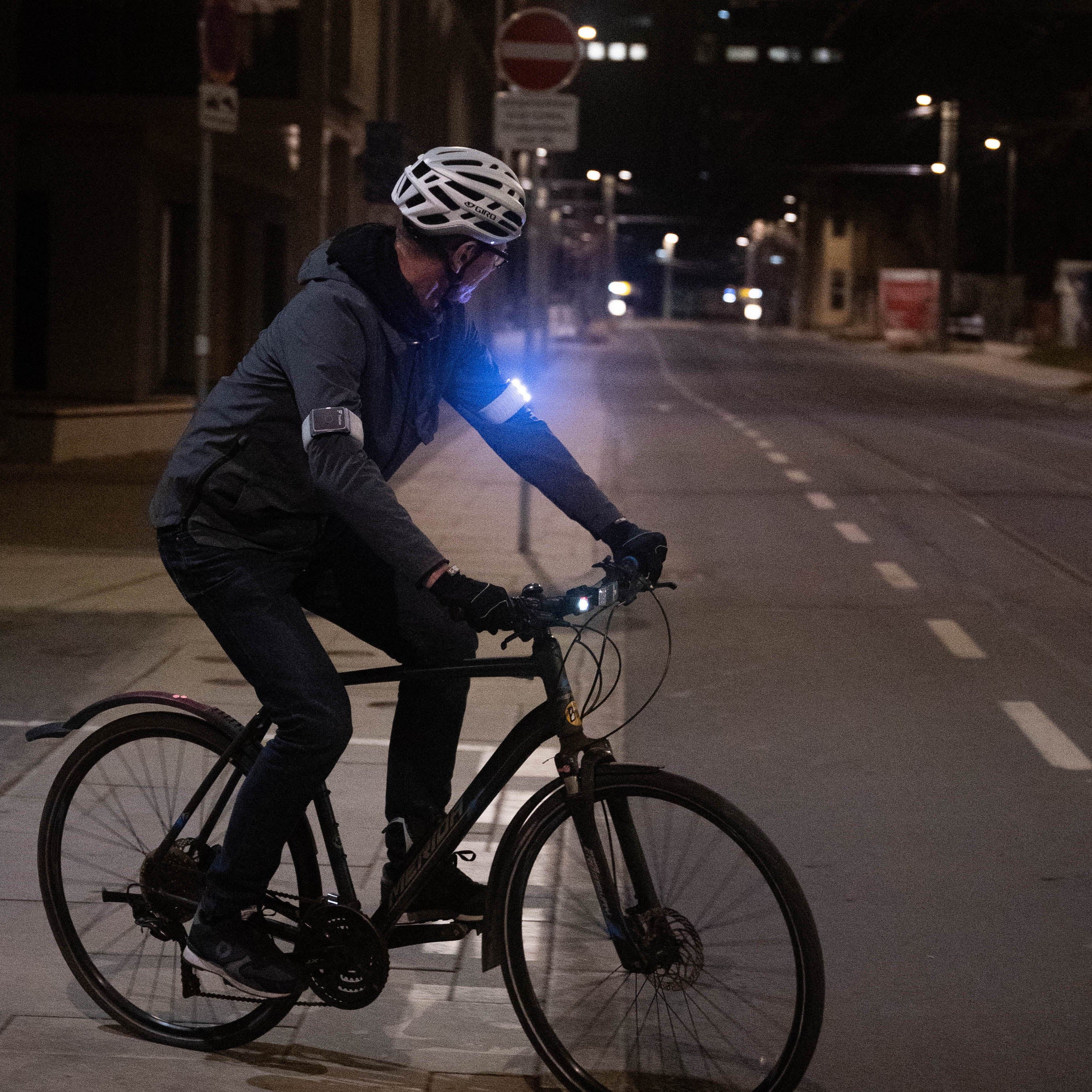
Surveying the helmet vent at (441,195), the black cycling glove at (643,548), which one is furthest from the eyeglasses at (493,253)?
the black cycling glove at (643,548)

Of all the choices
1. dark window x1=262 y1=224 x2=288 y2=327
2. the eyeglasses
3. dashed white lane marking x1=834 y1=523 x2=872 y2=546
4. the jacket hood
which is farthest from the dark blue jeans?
dark window x1=262 y1=224 x2=288 y2=327

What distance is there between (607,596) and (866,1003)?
4.12ft

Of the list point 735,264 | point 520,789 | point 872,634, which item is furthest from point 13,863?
point 735,264

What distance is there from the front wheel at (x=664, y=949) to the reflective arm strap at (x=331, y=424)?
0.74 metres

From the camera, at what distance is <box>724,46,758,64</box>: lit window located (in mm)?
173250

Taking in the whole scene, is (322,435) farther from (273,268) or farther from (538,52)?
(273,268)

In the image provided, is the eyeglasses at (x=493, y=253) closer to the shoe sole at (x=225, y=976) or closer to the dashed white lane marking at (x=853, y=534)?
the shoe sole at (x=225, y=976)

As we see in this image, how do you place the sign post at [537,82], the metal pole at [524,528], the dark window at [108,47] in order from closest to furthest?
the sign post at [537,82]
the metal pole at [524,528]
the dark window at [108,47]

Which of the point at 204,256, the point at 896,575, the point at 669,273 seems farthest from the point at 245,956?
the point at 669,273

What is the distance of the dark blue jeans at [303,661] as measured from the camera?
11.8 ft

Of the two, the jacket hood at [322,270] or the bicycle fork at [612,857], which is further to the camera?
the jacket hood at [322,270]

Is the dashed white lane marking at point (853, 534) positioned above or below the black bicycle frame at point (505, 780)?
below

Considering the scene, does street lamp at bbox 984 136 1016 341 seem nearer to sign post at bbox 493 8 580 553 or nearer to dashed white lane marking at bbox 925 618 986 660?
sign post at bbox 493 8 580 553

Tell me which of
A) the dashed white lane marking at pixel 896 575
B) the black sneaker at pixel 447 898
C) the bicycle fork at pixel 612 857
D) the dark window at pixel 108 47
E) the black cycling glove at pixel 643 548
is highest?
the dark window at pixel 108 47
